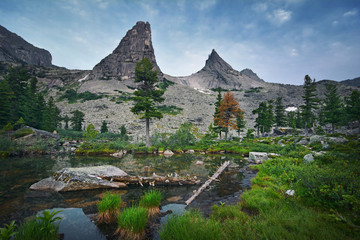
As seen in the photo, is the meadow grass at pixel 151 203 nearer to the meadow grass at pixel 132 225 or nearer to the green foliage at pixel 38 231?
the meadow grass at pixel 132 225

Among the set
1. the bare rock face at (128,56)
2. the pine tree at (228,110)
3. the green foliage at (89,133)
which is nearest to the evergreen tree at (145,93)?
the green foliage at (89,133)

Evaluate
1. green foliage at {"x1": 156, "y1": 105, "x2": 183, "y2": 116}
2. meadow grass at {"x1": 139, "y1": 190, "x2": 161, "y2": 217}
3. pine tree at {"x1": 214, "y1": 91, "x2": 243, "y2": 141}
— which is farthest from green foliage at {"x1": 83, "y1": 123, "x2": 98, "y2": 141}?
green foliage at {"x1": 156, "y1": 105, "x2": 183, "y2": 116}

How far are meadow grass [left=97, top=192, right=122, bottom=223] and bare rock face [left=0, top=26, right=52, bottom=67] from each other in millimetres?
231821

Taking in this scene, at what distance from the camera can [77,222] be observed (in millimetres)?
5668

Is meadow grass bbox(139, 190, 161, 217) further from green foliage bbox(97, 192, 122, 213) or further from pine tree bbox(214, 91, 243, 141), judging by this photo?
pine tree bbox(214, 91, 243, 141)

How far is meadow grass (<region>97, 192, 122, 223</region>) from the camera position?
Result: 5.66 metres

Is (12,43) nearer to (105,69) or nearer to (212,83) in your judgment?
(105,69)

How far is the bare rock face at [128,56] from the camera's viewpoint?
138 m

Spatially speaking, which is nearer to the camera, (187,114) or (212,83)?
(187,114)

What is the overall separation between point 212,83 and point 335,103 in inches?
6137

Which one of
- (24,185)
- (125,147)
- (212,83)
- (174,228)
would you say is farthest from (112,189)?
(212,83)

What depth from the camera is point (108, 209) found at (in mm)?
5707

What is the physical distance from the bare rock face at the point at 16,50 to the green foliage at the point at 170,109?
180462mm

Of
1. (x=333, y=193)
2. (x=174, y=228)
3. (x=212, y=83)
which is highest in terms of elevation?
(x=212, y=83)
